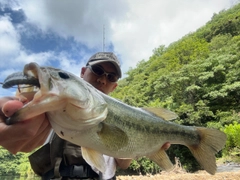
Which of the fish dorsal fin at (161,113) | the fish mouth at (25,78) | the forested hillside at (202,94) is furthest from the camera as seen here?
the forested hillside at (202,94)

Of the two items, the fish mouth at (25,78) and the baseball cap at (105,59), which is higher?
the baseball cap at (105,59)

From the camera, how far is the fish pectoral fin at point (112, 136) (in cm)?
133

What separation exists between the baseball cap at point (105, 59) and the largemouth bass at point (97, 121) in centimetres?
83

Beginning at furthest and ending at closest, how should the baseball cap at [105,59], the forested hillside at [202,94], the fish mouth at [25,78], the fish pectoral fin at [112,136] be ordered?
the forested hillside at [202,94] < the baseball cap at [105,59] < the fish pectoral fin at [112,136] < the fish mouth at [25,78]

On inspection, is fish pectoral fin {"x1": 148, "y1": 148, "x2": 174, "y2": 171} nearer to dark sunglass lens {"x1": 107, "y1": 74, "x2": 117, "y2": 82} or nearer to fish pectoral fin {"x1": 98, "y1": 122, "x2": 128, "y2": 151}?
fish pectoral fin {"x1": 98, "y1": 122, "x2": 128, "y2": 151}

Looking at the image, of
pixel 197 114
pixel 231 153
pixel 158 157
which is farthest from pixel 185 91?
pixel 158 157

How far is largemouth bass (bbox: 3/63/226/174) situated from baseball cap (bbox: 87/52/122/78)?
83 cm

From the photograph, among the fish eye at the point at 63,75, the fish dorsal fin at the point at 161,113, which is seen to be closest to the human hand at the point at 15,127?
the fish eye at the point at 63,75

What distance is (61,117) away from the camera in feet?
3.75

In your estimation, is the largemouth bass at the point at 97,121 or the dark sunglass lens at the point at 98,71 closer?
the largemouth bass at the point at 97,121

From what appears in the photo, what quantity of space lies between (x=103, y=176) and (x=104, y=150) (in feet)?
2.55

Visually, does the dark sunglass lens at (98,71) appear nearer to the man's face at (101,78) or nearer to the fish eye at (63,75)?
the man's face at (101,78)

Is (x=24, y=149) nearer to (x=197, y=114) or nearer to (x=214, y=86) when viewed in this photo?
(x=197, y=114)

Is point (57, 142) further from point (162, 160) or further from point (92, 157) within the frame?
point (162, 160)
